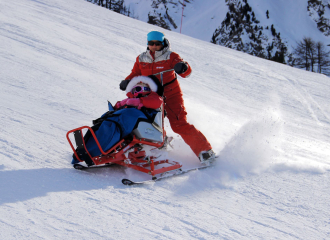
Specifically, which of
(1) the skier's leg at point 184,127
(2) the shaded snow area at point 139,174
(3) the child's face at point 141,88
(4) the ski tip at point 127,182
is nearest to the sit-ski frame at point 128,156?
(2) the shaded snow area at point 139,174

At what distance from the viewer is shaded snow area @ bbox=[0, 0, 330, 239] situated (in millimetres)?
2389

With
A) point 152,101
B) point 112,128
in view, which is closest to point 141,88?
point 152,101

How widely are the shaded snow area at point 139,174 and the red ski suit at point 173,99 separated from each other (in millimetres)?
310

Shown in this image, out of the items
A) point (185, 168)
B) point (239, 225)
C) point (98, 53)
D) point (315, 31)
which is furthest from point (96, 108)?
point (315, 31)

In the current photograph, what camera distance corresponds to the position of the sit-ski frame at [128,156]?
10.3 feet

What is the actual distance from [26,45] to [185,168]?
6.57m

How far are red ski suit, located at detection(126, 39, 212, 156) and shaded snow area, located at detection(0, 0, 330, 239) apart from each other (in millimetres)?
310

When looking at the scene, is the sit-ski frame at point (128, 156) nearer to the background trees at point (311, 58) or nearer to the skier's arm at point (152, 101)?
the skier's arm at point (152, 101)

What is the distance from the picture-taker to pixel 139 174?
11.5 feet

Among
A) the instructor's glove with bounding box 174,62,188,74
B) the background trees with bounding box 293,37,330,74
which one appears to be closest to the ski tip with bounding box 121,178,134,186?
the instructor's glove with bounding box 174,62,188,74

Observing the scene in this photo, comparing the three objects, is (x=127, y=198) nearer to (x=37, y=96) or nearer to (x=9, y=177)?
(x=9, y=177)

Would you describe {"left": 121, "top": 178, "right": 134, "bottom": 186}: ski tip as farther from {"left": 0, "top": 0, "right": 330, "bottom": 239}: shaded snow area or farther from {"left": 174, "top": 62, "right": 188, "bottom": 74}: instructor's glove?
{"left": 174, "top": 62, "right": 188, "bottom": 74}: instructor's glove

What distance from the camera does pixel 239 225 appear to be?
8.48 ft

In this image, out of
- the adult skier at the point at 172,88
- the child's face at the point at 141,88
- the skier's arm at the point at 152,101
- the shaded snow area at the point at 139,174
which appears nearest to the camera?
the shaded snow area at the point at 139,174
